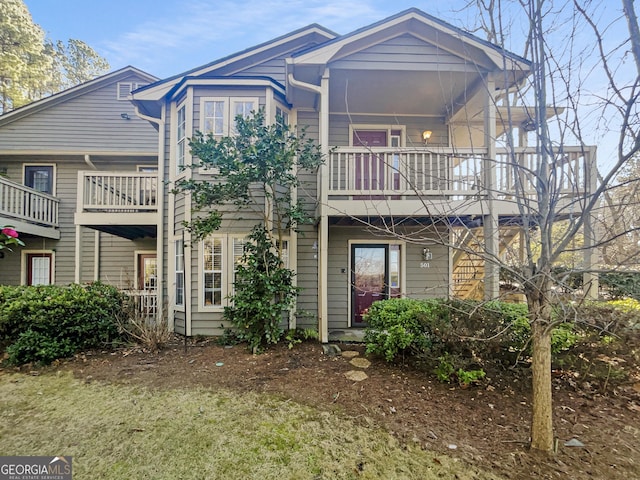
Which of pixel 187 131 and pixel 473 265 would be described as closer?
pixel 187 131

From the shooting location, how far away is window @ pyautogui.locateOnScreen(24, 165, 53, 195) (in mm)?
9320

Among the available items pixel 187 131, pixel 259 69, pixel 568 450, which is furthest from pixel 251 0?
pixel 568 450

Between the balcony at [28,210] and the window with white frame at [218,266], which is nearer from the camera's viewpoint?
the window with white frame at [218,266]

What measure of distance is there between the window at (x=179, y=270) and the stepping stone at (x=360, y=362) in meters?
4.22

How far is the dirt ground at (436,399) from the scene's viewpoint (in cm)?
254

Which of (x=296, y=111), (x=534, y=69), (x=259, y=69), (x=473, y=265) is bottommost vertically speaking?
(x=473, y=265)

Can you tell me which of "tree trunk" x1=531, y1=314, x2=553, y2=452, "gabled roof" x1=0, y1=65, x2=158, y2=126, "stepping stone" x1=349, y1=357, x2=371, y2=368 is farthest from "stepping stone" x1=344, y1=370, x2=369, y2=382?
"gabled roof" x1=0, y1=65, x2=158, y2=126

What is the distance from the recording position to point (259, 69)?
25.4ft

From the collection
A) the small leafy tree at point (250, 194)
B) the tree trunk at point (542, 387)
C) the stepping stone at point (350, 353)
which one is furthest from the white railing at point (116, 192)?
the tree trunk at point (542, 387)

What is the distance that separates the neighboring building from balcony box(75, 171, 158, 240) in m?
0.03

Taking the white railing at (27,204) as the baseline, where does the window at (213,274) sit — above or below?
below

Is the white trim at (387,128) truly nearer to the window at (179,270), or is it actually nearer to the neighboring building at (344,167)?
the neighboring building at (344,167)

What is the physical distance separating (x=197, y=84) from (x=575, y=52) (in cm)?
643

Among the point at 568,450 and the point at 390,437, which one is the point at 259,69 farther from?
the point at 568,450
